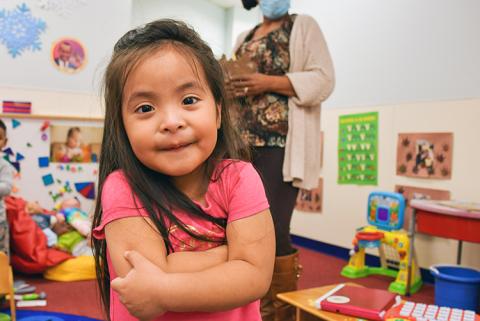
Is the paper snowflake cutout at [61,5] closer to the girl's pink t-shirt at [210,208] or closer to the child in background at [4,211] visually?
the child in background at [4,211]

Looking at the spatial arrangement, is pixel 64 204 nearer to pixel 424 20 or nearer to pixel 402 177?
pixel 402 177

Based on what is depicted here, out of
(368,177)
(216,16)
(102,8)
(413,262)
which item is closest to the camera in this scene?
(413,262)

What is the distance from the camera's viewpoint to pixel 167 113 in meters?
0.60

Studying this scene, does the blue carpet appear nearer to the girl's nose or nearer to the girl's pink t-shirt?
the girl's pink t-shirt

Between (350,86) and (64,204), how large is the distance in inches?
97.7

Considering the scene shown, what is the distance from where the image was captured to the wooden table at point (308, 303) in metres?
1.38

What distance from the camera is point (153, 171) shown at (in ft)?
2.21

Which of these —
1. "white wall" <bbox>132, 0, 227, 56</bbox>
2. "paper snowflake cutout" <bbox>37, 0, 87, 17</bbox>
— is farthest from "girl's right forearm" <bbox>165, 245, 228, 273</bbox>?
"white wall" <bbox>132, 0, 227, 56</bbox>

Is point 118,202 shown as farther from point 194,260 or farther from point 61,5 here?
point 61,5

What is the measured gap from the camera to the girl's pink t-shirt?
617 mm

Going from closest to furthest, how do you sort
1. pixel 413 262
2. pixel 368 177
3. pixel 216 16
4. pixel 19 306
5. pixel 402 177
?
pixel 19 306, pixel 413 262, pixel 402 177, pixel 368 177, pixel 216 16

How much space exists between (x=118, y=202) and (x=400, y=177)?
279 cm

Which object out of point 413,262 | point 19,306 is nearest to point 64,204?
point 19,306

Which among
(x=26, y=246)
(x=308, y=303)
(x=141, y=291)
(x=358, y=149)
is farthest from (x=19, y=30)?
(x=141, y=291)
